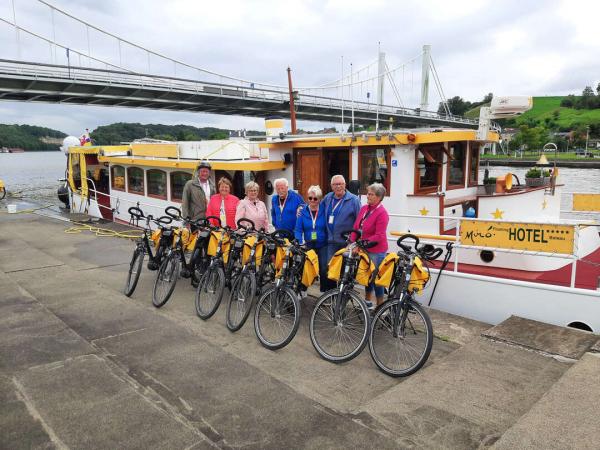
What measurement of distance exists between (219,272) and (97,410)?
216 centimetres

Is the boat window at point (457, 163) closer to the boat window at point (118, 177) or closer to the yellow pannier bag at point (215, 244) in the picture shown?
the yellow pannier bag at point (215, 244)

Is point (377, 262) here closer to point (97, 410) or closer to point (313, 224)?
point (313, 224)

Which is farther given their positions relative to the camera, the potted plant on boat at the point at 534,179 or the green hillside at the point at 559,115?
the green hillside at the point at 559,115

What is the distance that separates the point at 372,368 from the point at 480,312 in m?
2.23

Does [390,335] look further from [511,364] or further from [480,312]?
[480,312]

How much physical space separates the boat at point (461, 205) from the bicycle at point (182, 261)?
2.42 meters

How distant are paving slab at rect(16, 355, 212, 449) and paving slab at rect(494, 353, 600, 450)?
187cm

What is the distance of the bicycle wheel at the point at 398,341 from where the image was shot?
12.3ft

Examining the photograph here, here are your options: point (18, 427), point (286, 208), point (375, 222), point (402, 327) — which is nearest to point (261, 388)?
point (402, 327)

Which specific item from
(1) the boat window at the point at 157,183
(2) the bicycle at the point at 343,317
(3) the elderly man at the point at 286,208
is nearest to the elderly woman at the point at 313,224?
(3) the elderly man at the point at 286,208

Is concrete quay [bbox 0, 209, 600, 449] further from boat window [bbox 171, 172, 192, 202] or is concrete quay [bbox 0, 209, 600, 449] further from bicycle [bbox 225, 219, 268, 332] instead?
boat window [bbox 171, 172, 192, 202]

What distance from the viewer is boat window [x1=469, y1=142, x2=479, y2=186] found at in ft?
25.9

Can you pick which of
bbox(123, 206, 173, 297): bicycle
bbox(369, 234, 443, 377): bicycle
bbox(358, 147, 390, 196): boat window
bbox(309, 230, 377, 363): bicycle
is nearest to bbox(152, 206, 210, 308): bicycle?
bbox(123, 206, 173, 297): bicycle

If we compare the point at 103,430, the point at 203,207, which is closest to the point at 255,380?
the point at 103,430
